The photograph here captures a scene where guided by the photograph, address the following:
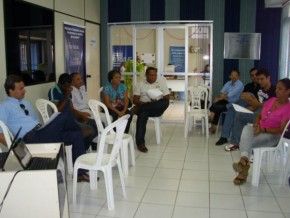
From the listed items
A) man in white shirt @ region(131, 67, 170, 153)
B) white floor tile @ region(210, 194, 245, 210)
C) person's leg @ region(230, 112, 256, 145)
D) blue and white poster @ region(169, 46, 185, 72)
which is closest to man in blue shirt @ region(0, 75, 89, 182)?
white floor tile @ region(210, 194, 245, 210)

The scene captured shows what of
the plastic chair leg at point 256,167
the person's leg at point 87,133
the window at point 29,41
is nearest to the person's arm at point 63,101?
the person's leg at point 87,133

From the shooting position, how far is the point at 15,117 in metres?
3.32

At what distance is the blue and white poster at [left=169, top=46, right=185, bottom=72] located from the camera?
707 cm

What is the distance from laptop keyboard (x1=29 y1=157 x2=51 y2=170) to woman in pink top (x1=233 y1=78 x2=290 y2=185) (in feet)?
7.57

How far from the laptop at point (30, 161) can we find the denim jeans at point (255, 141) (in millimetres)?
2449

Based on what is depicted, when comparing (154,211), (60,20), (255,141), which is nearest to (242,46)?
(255,141)

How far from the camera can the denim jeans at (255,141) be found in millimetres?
3789

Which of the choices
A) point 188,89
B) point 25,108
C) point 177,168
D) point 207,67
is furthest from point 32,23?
point 207,67

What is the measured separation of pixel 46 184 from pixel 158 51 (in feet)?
17.8

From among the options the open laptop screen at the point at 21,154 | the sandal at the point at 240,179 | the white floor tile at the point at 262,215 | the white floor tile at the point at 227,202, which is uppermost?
the open laptop screen at the point at 21,154

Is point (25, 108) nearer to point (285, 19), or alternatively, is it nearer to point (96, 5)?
point (96, 5)

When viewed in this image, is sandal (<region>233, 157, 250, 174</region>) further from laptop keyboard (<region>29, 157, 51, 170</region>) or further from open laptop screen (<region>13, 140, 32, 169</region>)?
open laptop screen (<region>13, 140, 32, 169</region>)

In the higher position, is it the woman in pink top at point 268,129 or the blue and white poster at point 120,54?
the blue and white poster at point 120,54

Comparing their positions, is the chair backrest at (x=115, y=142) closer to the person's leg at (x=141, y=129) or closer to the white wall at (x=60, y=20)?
the white wall at (x=60, y=20)
